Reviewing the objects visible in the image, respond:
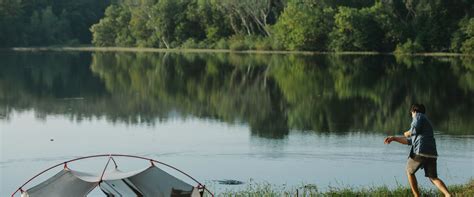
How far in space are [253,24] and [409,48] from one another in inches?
758

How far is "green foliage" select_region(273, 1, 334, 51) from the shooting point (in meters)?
80.8

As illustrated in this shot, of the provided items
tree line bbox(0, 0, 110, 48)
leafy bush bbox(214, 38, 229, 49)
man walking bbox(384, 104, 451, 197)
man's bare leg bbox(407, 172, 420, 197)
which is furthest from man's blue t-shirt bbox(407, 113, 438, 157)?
tree line bbox(0, 0, 110, 48)

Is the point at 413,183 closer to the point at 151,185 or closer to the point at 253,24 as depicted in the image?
the point at 151,185

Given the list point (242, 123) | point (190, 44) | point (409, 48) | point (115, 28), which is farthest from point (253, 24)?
point (242, 123)

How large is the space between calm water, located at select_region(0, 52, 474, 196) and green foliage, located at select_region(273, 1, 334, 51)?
30708 mm


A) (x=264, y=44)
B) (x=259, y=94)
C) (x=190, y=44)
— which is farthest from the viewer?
(x=190, y=44)

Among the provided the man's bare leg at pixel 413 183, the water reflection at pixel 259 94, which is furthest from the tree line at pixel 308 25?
the man's bare leg at pixel 413 183

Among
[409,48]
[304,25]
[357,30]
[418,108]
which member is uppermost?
[418,108]

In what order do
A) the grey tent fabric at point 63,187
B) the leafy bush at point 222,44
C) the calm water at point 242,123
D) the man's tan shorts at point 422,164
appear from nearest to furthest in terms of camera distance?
the grey tent fabric at point 63,187, the man's tan shorts at point 422,164, the calm water at point 242,123, the leafy bush at point 222,44

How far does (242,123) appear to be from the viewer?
2641cm

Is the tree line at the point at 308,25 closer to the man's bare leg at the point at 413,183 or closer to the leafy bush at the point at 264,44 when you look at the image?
the leafy bush at the point at 264,44

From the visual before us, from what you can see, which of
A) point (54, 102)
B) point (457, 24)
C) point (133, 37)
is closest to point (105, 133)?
point (54, 102)

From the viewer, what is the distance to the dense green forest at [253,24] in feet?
254

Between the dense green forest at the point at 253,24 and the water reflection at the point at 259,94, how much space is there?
18.6 meters
